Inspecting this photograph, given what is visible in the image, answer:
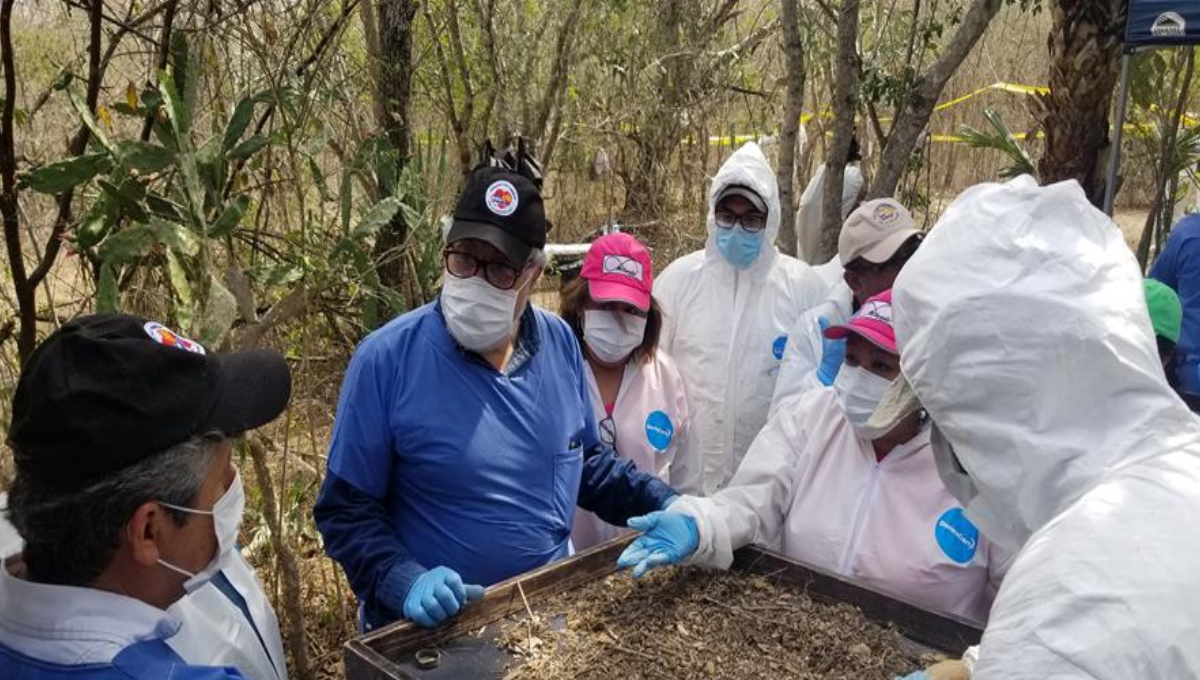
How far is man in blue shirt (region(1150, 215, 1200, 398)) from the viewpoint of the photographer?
4094mm

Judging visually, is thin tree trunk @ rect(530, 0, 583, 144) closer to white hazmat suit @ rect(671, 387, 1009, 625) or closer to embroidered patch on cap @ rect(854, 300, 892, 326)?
embroidered patch on cap @ rect(854, 300, 892, 326)

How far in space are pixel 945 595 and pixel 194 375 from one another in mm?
1588

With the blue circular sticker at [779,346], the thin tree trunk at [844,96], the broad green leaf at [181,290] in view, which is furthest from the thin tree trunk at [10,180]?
the thin tree trunk at [844,96]

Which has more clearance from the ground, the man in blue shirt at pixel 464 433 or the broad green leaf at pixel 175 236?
the broad green leaf at pixel 175 236

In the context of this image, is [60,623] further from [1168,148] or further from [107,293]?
[1168,148]

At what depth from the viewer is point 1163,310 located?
10.7 feet

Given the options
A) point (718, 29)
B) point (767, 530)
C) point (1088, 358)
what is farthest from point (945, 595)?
point (718, 29)

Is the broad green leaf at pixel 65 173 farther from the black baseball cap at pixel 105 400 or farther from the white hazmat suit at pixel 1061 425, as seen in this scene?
the white hazmat suit at pixel 1061 425

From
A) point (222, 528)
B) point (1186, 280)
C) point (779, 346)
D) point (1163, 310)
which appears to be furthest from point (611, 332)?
point (1186, 280)

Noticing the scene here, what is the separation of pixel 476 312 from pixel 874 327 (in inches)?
37.7

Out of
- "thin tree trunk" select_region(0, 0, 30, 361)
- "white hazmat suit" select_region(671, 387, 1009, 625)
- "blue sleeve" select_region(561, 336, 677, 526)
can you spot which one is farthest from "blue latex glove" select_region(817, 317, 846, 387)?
"thin tree trunk" select_region(0, 0, 30, 361)

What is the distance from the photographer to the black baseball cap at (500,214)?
211 cm

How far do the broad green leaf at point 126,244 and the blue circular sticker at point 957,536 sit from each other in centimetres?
200

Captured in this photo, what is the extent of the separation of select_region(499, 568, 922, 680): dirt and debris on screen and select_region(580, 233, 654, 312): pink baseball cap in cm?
106
